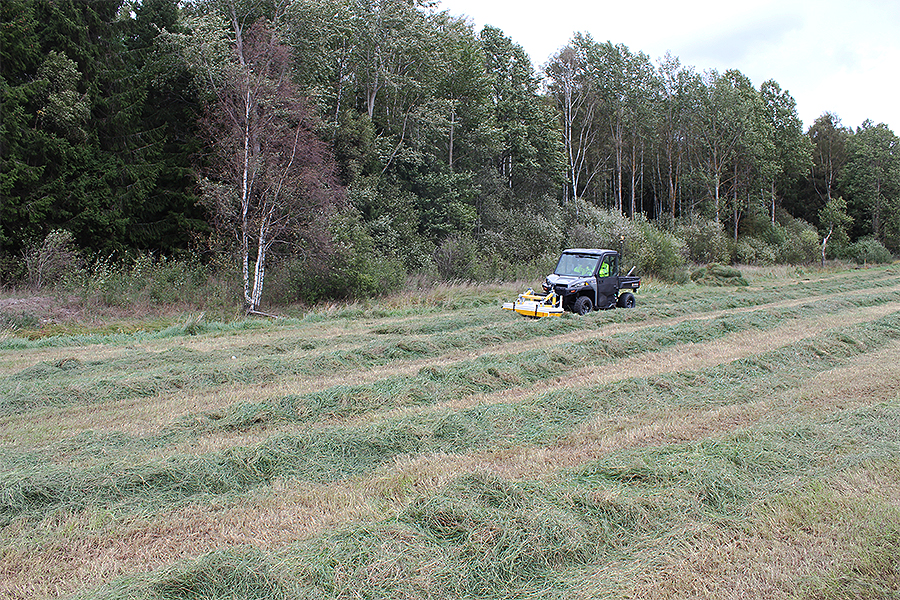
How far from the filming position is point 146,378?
8219mm

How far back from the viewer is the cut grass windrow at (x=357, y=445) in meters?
4.67

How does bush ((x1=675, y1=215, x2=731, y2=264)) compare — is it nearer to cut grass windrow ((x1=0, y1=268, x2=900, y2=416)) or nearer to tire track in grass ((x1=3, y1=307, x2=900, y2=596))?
cut grass windrow ((x1=0, y1=268, x2=900, y2=416))

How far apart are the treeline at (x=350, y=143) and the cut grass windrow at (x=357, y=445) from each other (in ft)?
39.4

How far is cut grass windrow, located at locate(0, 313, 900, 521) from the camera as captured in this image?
467 centimetres

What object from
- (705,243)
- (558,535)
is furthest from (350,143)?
(705,243)

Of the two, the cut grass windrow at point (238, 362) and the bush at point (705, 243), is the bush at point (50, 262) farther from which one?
the bush at point (705, 243)

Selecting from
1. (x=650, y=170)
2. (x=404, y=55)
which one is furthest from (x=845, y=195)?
(x=404, y=55)

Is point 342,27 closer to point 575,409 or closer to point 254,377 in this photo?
point 254,377

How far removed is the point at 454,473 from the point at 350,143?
21.8 metres

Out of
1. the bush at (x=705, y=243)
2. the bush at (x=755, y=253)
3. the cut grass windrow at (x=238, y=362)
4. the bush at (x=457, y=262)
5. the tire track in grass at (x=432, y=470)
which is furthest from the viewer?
the bush at (x=755, y=253)

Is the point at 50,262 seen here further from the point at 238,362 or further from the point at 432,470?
the point at 432,470

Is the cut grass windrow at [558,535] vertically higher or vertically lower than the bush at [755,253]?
lower

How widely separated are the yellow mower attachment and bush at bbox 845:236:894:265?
41713 mm

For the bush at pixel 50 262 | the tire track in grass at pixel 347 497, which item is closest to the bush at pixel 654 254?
the tire track in grass at pixel 347 497
